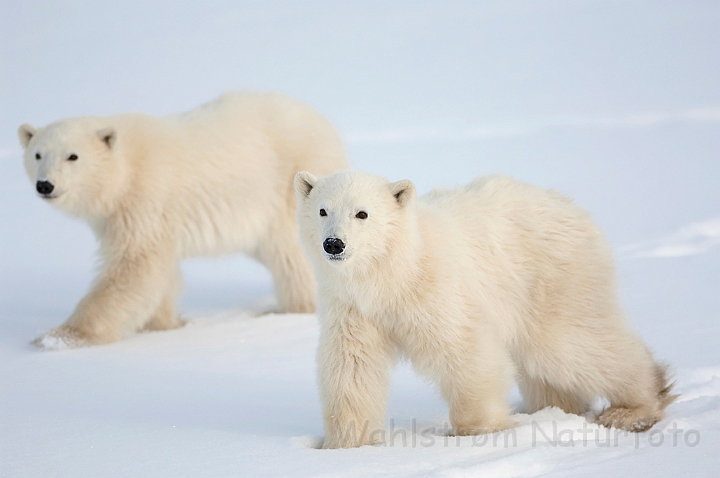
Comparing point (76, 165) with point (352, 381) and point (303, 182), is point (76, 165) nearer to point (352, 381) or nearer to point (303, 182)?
point (303, 182)

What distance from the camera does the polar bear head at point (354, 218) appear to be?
4.01 m

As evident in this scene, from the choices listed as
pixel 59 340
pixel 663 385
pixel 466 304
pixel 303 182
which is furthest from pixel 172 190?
pixel 663 385

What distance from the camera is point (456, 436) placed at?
4.23m

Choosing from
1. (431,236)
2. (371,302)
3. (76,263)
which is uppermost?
(431,236)

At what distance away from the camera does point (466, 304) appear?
14.0ft

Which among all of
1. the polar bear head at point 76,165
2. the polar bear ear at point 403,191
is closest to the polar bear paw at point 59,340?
the polar bear head at point 76,165

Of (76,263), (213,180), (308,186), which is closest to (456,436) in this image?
(308,186)

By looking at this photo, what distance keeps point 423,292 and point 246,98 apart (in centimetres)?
439

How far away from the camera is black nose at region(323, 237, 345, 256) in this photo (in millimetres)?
3945

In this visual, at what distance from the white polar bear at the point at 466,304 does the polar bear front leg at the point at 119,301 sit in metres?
3.04

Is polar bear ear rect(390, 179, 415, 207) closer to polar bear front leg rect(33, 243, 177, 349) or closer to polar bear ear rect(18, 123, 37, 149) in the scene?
polar bear front leg rect(33, 243, 177, 349)

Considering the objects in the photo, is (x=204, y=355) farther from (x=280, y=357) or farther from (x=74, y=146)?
(x=74, y=146)

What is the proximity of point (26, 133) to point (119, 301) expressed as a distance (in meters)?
1.59

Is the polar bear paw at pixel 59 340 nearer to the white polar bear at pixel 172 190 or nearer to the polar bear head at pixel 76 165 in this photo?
the white polar bear at pixel 172 190
